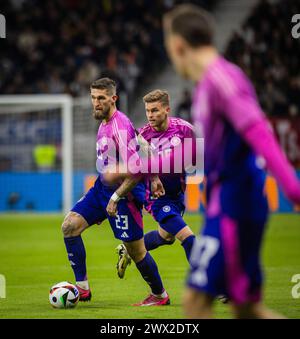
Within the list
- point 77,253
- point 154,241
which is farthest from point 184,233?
point 77,253

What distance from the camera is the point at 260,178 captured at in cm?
502

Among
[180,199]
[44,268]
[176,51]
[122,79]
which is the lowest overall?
[44,268]

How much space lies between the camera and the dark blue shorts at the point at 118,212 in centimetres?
889

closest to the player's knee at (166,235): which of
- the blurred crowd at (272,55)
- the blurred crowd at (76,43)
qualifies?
the blurred crowd at (272,55)

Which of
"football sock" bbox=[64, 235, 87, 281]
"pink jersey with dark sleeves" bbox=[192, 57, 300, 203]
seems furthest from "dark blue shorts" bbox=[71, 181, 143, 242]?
"pink jersey with dark sleeves" bbox=[192, 57, 300, 203]

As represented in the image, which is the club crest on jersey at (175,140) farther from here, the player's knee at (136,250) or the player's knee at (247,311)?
the player's knee at (247,311)

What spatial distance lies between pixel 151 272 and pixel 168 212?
0.83 m

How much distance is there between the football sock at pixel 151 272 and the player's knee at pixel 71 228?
707 mm

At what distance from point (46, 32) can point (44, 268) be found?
54.3ft

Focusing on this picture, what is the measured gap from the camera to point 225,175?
4.96m

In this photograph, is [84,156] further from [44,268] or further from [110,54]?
[44,268]

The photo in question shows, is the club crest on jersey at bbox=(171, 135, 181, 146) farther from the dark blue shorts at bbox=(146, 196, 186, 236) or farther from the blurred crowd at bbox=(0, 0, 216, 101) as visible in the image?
the blurred crowd at bbox=(0, 0, 216, 101)
